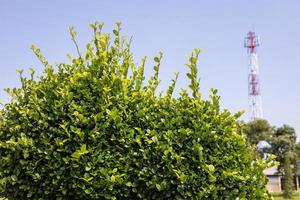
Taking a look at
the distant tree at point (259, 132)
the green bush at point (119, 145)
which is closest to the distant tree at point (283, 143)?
the distant tree at point (259, 132)

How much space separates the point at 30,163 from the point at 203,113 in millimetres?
2178

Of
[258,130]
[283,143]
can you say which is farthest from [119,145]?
[283,143]

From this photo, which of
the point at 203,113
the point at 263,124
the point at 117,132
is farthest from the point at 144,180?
the point at 263,124

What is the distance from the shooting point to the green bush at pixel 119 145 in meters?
5.05

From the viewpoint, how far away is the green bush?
5047 millimetres

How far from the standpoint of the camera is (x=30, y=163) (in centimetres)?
517

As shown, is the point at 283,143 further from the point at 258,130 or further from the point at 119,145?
the point at 119,145

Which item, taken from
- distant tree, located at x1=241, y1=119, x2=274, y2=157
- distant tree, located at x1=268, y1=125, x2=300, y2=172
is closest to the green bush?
distant tree, located at x1=241, y1=119, x2=274, y2=157

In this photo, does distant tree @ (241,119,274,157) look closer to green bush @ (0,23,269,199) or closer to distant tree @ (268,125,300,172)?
distant tree @ (268,125,300,172)

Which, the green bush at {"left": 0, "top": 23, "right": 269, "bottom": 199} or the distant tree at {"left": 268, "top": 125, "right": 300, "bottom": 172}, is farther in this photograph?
the distant tree at {"left": 268, "top": 125, "right": 300, "bottom": 172}

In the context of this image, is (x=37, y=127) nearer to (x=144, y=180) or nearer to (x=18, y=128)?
(x=18, y=128)

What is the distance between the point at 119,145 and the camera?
5.21m

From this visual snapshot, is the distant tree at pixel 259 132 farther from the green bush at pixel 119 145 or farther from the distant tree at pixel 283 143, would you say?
the green bush at pixel 119 145

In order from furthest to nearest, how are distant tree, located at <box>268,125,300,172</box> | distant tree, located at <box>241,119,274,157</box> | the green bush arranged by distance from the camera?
distant tree, located at <box>268,125,300,172</box>, distant tree, located at <box>241,119,274,157</box>, the green bush
